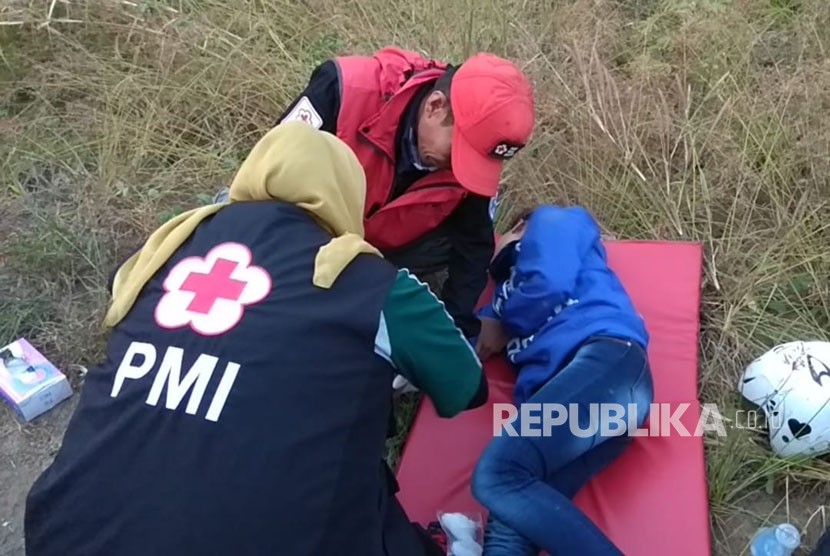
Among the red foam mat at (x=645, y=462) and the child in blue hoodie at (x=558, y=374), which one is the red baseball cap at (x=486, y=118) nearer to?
the child in blue hoodie at (x=558, y=374)

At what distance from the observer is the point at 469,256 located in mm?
2617

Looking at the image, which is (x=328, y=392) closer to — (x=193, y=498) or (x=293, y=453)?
(x=293, y=453)

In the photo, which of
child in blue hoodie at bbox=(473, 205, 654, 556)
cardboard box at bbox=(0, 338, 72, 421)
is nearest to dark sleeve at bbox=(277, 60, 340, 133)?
child in blue hoodie at bbox=(473, 205, 654, 556)

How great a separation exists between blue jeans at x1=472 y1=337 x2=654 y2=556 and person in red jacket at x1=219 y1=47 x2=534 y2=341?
1.37 feet

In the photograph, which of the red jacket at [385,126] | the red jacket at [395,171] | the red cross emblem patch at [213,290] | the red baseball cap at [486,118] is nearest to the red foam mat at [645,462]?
the red jacket at [395,171]

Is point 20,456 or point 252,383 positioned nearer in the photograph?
point 252,383

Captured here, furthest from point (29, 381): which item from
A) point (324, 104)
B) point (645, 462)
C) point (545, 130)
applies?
point (545, 130)

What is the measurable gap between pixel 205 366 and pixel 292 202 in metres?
0.37

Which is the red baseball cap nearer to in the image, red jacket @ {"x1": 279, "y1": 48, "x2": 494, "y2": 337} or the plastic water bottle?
red jacket @ {"x1": 279, "y1": 48, "x2": 494, "y2": 337}

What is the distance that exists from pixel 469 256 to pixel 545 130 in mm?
874

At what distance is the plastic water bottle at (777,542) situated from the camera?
2152 mm

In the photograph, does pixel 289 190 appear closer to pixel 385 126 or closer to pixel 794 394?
pixel 385 126

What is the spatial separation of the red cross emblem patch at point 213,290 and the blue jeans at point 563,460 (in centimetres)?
91

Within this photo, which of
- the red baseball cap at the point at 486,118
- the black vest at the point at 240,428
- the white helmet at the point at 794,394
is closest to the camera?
the black vest at the point at 240,428
